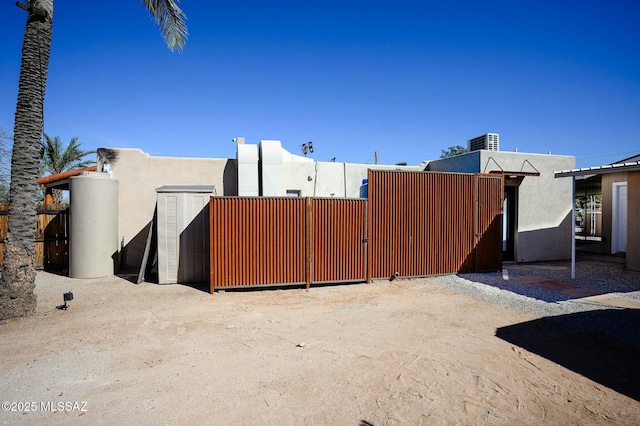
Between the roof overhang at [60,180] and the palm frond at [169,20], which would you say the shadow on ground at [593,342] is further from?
the roof overhang at [60,180]

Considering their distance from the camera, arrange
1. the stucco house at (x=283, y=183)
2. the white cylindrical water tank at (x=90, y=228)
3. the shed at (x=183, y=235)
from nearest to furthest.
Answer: the shed at (x=183, y=235) → the white cylindrical water tank at (x=90, y=228) → the stucco house at (x=283, y=183)

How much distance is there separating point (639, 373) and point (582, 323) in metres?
1.84

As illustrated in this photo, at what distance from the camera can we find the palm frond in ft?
27.9

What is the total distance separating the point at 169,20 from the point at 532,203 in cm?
1331

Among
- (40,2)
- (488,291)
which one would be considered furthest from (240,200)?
(488,291)

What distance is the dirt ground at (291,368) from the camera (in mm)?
3217

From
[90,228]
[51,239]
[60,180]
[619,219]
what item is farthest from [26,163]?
[619,219]

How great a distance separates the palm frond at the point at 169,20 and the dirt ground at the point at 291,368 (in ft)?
23.1

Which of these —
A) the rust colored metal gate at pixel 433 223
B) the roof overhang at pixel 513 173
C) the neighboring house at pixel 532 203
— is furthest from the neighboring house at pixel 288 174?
the roof overhang at pixel 513 173

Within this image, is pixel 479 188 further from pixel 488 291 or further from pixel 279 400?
pixel 279 400

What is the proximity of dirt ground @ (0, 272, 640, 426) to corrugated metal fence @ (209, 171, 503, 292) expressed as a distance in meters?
1.61

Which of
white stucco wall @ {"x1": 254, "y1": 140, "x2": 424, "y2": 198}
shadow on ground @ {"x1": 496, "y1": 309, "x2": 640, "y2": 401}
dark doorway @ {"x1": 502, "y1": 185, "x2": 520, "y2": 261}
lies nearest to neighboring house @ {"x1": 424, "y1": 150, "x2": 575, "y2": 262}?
→ dark doorway @ {"x1": 502, "y1": 185, "x2": 520, "y2": 261}

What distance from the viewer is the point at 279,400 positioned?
3.43m

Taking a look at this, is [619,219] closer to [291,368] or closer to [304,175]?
[304,175]
